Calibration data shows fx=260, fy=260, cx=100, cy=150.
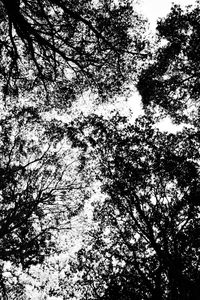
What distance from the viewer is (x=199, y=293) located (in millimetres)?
9992

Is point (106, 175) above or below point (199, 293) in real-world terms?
above

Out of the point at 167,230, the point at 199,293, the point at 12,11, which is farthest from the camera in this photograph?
the point at 167,230

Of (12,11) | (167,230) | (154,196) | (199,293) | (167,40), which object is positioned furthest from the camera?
(154,196)

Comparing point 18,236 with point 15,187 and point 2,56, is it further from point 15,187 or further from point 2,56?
point 2,56

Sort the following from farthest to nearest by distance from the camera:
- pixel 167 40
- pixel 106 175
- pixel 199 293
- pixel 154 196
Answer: pixel 106 175 < pixel 154 196 < pixel 167 40 < pixel 199 293

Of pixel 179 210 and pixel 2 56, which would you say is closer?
pixel 2 56

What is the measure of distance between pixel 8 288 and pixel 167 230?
8.28 m

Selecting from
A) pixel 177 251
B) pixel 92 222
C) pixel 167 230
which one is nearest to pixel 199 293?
pixel 177 251

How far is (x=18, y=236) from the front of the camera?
42.2 feet

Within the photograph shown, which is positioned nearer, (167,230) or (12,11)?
(12,11)

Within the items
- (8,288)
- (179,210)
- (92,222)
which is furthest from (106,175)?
(8,288)

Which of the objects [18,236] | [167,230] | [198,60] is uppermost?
[198,60]

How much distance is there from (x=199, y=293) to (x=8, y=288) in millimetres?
8901

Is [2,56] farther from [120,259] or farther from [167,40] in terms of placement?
[120,259]
